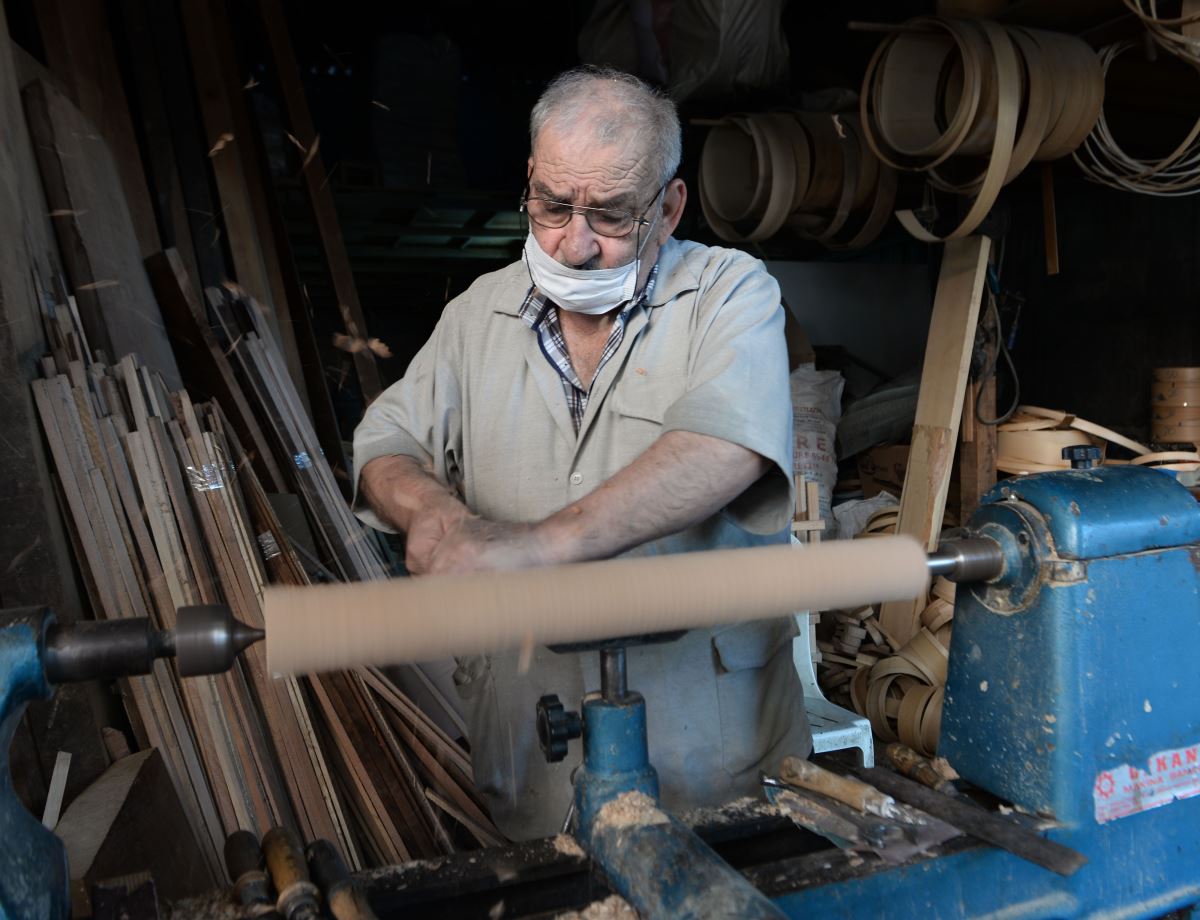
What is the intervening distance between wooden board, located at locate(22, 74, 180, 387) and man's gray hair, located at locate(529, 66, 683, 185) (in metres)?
1.58

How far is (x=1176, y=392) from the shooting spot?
12.9 ft

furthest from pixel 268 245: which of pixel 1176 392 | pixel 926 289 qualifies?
pixel 926 289

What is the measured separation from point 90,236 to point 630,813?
2.32 metres

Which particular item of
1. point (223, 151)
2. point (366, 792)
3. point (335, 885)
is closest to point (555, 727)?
point (335, 885)

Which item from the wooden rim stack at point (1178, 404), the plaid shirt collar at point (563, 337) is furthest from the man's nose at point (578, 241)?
the wooden rim stack at point (1178, 404)

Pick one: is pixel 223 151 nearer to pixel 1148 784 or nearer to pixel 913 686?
pixel 913 686

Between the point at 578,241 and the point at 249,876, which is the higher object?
the point at 578,241

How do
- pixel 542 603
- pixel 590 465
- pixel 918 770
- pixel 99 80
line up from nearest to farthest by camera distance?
pixel 542 603
pixel 918 770
pixel 590 465
pixel 99 80

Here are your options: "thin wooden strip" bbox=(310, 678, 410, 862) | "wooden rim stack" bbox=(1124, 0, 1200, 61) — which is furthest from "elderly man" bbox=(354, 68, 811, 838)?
"wooden rim stack" bbox=(1124, 0, 1200, 61)

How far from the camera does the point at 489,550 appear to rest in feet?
3.56

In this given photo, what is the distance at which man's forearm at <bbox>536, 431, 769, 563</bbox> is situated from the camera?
1.14m

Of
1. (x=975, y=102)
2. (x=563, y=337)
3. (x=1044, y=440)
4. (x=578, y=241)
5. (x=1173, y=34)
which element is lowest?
(x=1044, y=440)

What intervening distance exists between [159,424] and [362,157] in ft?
10.1

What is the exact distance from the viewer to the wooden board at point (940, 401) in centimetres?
369
